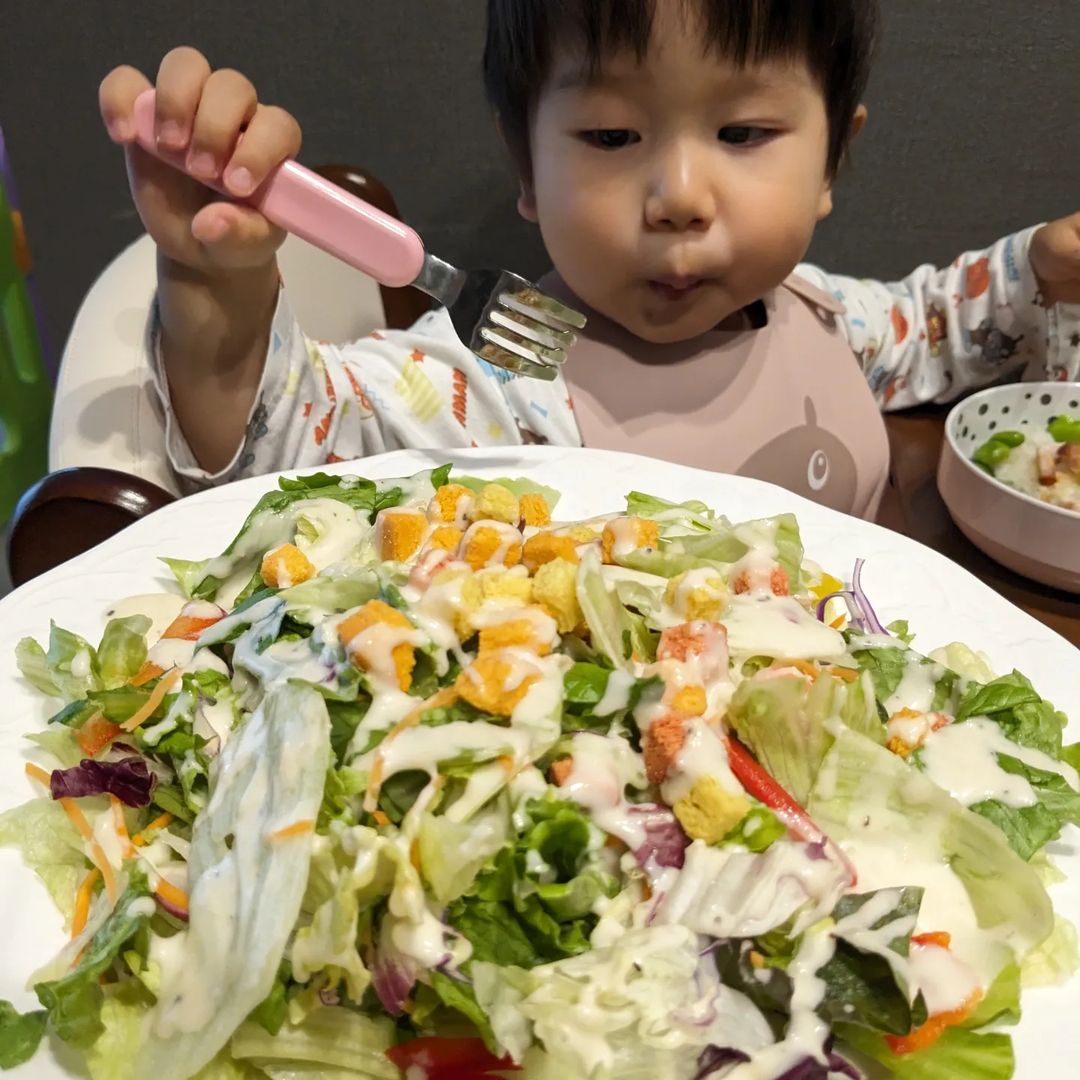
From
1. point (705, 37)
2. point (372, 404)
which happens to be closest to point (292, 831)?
point (372, 404)

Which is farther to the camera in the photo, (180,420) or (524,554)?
(180,420)

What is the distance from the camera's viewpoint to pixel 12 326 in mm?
2598

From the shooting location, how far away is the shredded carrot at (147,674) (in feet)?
3.84

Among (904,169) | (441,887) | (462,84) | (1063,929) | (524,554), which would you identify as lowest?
(1063,929)

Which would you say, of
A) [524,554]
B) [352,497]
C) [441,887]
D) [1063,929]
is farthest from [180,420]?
[1063,929]

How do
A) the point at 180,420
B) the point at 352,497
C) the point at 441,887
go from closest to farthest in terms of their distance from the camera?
the point at 441,887
the point at 352,497
the point at 180,420

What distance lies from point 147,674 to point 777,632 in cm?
80

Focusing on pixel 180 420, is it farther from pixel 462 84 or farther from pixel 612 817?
pixel 462 84

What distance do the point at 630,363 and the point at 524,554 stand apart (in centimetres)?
102

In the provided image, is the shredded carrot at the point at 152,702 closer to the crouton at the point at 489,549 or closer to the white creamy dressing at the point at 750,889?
the crouton at the point at 489,549

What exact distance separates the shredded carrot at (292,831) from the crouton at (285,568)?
404 millimetres

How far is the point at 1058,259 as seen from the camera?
227cm

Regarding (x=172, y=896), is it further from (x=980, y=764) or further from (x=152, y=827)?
(x=980, y=764)

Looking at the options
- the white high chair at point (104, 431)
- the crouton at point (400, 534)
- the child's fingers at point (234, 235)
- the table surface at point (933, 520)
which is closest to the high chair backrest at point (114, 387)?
the white high chair at point (104, 431)
